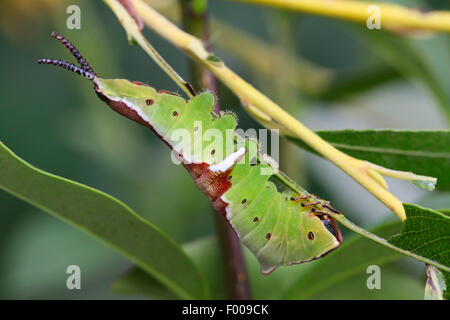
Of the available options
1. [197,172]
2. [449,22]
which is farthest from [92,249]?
[449,22]

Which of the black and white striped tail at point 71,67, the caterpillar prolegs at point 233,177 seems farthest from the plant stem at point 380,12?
the black and white striped tail at point 71,67

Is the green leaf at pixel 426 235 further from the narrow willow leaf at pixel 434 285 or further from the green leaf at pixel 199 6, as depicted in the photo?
the green leaf at pixel 199 6

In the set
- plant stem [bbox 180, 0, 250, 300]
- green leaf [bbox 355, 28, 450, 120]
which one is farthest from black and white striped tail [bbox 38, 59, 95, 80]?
green leaf [bbox 355, 28, 450, 120]

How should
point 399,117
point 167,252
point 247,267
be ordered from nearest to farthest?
point 167,252, point 247,267, point 399,117

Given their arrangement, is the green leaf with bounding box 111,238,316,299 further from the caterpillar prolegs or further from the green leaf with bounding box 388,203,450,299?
the green leaf with bounding box 388,203,450,299
